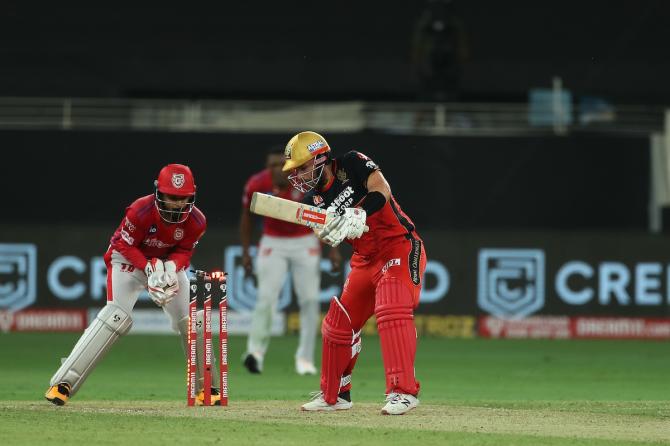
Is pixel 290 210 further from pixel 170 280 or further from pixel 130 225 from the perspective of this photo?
pixel 130 225

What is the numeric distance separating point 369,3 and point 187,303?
1504 centimetres

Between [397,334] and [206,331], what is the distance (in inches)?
53.7

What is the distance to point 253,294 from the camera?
18.2m

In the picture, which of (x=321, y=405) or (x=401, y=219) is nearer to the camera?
(x=401, y=219)

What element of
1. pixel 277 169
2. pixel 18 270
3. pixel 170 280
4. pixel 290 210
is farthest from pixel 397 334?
pixel 18 270

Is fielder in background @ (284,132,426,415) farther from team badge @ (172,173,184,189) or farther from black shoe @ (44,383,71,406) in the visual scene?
black shoe @ (44,383,71,406)

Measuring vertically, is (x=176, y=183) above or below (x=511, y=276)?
above

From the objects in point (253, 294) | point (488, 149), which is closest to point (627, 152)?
point (488, 149)

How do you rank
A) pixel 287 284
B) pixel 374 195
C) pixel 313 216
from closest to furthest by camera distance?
pixel 313 216 < pixel 374 195 < pixel 287 284

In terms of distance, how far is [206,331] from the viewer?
32.0ft

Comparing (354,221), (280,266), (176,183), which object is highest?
(176,183)

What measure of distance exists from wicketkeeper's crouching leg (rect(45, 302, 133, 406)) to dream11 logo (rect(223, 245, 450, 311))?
7.95 meters

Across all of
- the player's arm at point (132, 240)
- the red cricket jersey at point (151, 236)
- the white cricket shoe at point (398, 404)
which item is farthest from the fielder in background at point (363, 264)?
the player's arm at point (132, 240)

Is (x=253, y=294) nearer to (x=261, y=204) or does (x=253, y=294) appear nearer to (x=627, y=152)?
(x=627, y=152)
